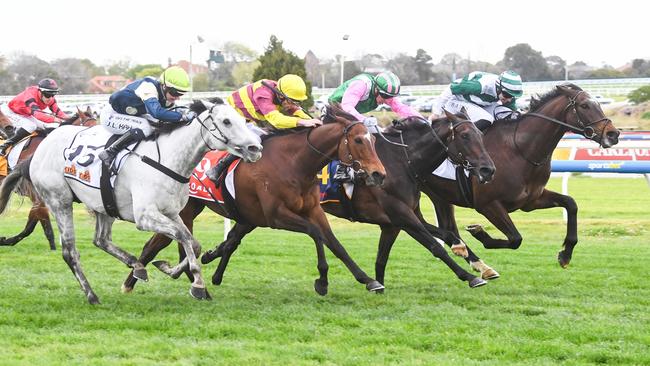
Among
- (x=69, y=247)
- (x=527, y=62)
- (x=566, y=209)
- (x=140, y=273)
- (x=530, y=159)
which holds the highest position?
(x=530, y=159)

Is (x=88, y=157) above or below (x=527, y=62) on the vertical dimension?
above

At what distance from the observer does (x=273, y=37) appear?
32656 mm

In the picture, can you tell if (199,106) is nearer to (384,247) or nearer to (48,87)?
(384,247)

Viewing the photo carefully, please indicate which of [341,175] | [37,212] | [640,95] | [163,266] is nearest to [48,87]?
[37,212]

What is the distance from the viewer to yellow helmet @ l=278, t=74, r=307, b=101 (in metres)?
7.60

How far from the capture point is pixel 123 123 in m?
7.27

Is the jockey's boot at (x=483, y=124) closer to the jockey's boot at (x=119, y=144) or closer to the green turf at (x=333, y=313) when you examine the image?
the green turf at (x=333, y=313)

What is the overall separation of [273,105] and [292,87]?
24 cm

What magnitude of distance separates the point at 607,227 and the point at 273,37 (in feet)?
70.3

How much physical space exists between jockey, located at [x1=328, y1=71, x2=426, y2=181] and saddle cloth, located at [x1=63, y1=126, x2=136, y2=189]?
1883 mm

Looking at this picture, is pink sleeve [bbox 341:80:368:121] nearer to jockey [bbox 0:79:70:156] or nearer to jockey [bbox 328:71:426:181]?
jockey [bbox 328:71:426:181]

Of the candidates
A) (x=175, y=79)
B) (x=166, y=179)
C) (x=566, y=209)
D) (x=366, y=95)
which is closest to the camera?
(x=166, y=179)

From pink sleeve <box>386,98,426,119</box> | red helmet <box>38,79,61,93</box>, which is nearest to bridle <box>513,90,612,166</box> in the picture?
pink sleeve <box>386,98,426,119</box>

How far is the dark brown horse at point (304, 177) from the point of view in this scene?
7.00 meters
